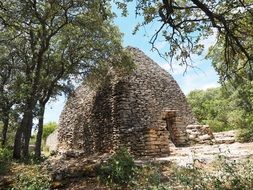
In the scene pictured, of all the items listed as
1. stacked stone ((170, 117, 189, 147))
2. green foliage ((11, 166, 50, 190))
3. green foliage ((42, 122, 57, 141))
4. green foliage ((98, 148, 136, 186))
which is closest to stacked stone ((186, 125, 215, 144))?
stacked stone ((170, 117, 189, 147))

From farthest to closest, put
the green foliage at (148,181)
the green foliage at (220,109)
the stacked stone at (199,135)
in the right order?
the green foliage at (220,109) < the stacked stone at (199,135) < the green foliage at (148,181)

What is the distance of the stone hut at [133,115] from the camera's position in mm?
16516

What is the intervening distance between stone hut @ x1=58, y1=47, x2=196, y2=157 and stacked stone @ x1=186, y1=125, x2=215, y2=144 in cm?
36

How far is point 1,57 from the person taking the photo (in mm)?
20609

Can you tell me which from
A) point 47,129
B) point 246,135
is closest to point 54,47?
point 246,135

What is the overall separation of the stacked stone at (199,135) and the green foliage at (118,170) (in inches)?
415

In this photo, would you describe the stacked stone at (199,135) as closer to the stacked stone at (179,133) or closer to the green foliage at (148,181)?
the stacked stone at (179,133)

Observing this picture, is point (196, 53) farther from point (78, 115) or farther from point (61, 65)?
point (78, 115)

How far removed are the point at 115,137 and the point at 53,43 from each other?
6.97 m

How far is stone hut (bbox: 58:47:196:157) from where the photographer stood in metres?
16.5

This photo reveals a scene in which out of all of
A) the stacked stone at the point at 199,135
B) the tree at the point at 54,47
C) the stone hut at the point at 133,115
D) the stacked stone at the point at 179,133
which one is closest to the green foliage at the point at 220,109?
the stacked stone at the point at 199,135

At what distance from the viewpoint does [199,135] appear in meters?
20.5

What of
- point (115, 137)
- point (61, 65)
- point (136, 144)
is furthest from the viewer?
point (61, 65)

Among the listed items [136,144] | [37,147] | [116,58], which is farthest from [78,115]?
[136,144]
